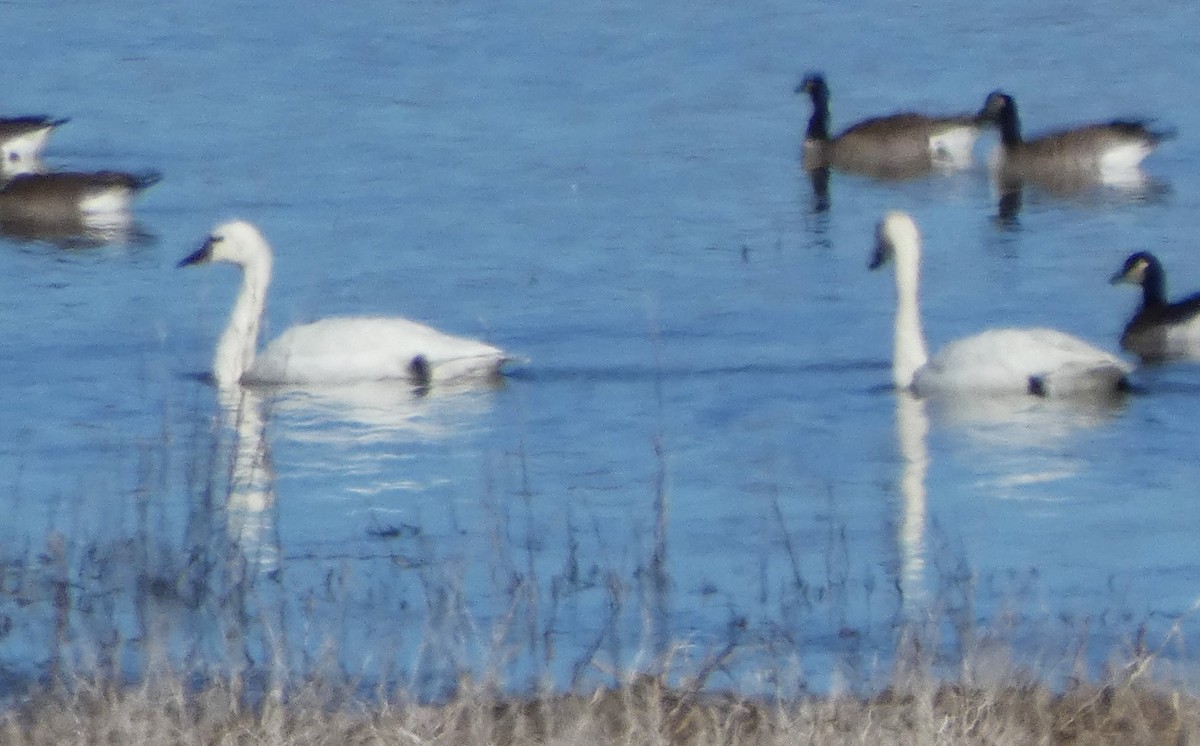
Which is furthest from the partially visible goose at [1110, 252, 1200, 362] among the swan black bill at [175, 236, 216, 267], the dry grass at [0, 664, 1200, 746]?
the dry grass at [0, 664, 1200, 746]

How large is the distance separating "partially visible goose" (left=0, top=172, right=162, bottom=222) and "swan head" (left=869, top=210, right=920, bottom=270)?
25.4ft

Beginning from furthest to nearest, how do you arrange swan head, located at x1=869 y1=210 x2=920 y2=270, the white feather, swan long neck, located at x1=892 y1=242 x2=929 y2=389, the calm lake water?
the white feather < swan head, located at x1=869 y1=210 x2=920 y2=270 < swan long neck, located at x1=892 y1=242 x2=929 y2=389 < the calm lake water

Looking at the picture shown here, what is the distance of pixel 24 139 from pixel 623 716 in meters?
18.6

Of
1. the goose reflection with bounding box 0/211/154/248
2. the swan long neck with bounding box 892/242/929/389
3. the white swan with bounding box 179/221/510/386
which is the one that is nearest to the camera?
the white swan with bounding box 179/221/510/386

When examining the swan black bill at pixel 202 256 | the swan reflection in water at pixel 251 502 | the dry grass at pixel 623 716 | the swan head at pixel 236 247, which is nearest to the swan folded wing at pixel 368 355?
the swan reflection in water at pixel 251 502

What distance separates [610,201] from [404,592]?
1113 cm

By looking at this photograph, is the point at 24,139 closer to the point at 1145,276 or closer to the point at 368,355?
the point at 368,355

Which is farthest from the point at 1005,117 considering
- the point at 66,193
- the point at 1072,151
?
the point at 66,193

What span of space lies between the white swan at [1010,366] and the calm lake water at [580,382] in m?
0.17

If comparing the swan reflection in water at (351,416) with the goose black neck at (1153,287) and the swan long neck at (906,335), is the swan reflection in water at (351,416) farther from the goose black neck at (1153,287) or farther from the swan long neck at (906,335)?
the goose black neck at (1153,287)

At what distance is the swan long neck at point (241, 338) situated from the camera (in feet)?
43.3

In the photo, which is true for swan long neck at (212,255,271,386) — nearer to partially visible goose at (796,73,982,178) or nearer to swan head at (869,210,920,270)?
swan head at (869,210,920,270)

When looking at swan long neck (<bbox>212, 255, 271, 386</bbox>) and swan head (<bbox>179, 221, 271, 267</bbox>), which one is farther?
swan head (<bbox>179, 221, 271, 267</bbox>)

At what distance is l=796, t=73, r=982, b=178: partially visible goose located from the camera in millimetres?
23188
